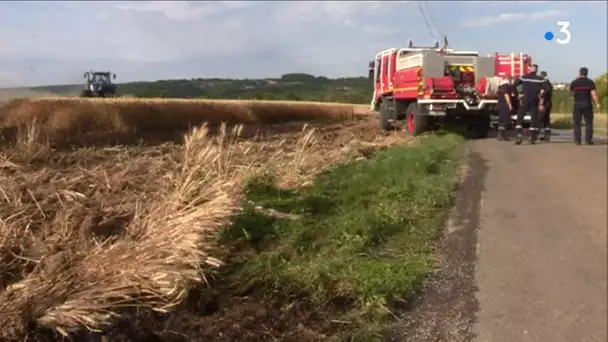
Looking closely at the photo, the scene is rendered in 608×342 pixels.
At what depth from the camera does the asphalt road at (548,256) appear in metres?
2.79

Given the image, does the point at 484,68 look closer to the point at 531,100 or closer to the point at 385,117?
the point at 385,117

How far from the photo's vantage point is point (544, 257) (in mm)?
5184

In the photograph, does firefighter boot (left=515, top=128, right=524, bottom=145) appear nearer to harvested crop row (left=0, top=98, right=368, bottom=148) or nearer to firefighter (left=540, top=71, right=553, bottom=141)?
firefighter (left=540, top=71, right=553, bottom=141)

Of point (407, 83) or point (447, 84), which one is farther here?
point (407, 83)

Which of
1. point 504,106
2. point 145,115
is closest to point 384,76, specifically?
point 504,106

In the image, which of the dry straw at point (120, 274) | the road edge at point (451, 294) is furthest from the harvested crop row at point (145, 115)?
the road edge at point (451, 294)

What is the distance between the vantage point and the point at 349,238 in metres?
6.83

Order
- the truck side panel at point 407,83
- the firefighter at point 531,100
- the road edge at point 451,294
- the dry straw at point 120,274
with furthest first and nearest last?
1. the truck side panel at point 407,83
2. the firefighter at point 531,100
3. the road edge at point 451,294
4. the dry straw at point 120,274

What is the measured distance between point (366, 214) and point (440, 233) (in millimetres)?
871

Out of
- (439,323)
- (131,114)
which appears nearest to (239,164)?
→ (439,323)

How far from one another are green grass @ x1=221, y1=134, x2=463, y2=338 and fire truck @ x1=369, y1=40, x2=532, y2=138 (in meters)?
6.40

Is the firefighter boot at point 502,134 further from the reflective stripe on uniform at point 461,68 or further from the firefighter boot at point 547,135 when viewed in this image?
the firefighter boot at point 547,135

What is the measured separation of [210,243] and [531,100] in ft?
21.3

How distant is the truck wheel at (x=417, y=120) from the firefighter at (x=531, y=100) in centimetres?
452
